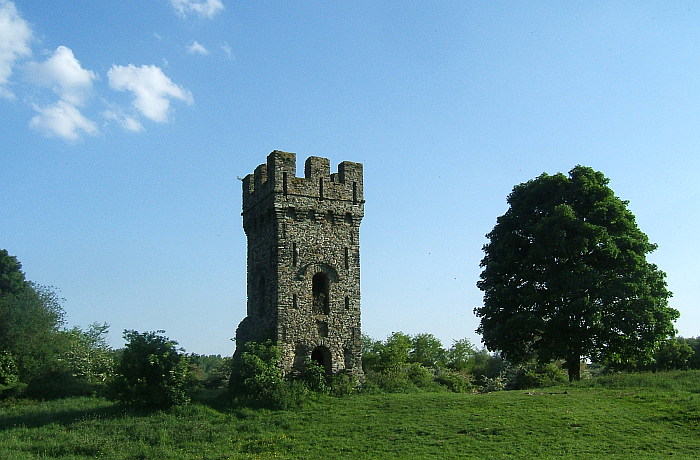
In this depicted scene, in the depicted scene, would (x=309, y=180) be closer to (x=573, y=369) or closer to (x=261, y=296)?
(x=261, y=296)

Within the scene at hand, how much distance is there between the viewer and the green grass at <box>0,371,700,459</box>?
17625 mm

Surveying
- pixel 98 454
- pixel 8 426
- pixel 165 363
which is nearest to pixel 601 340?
pixel 165 363

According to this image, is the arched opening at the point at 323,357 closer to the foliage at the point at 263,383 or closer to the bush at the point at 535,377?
the foliage at the point at 263,383

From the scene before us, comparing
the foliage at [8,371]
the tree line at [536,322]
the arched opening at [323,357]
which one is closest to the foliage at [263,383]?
the tree line at [536,322]

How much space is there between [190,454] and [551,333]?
17.4m

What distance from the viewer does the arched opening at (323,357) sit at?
2697 cm

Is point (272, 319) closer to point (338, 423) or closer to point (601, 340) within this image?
point (338, 423)

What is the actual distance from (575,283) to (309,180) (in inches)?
488

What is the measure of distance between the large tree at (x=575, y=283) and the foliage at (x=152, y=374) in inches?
562

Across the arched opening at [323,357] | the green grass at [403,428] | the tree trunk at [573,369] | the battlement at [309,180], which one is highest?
the battlement at [309,180]

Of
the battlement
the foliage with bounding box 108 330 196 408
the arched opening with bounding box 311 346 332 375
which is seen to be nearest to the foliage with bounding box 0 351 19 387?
the foliage with bounding box 108 330 196 408

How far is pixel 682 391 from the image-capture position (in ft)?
77.0

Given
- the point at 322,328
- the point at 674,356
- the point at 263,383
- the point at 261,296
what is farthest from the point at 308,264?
the point at 674,356

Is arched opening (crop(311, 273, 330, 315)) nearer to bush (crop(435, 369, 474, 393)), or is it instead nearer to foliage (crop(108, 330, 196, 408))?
foliage (crop(108, 330, 196, 408))
